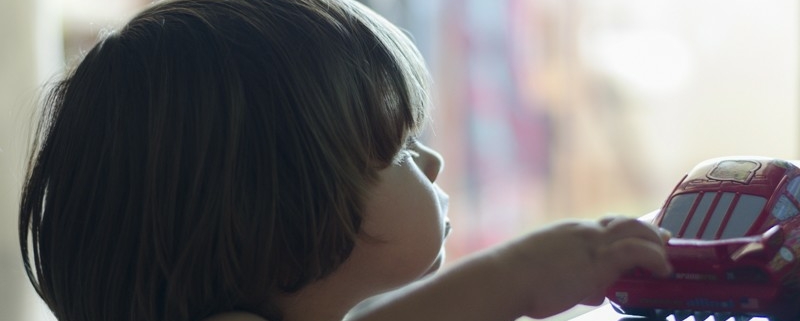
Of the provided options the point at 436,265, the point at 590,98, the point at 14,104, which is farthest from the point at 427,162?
the point at 590,98

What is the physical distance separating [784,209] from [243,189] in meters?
0.29

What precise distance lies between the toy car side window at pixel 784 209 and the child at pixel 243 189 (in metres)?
0.08

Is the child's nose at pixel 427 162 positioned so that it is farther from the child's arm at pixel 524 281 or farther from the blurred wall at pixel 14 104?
the blurred wall at pixel 14 104

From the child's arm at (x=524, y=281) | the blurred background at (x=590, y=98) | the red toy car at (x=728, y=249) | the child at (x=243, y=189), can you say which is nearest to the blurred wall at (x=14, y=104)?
the child at (x=243, y=189)

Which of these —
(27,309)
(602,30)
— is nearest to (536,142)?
(602,30)

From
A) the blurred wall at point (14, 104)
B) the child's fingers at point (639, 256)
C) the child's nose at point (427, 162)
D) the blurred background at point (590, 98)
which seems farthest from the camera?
the blurred background at point (590, 98)

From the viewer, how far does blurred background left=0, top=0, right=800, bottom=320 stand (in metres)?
2.09

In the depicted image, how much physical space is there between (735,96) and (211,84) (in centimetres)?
205

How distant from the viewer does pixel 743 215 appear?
0.54 m

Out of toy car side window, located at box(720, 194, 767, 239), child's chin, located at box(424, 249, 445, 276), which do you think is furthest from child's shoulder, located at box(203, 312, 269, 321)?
toy car side window, located at box(720, 194, 767, 239)

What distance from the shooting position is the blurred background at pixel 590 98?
6.86ft

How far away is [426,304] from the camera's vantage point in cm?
54

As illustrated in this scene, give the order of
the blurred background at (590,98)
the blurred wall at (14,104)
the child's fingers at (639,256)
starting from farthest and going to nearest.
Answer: the blurred background at (590,98) < the blurred wall at (14,104) < the child's fingers at (639,256)

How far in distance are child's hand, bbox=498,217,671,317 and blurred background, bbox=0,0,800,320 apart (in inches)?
55.9
